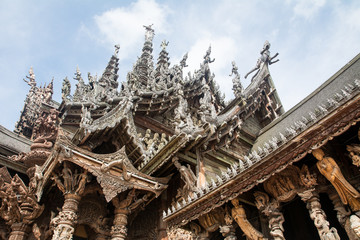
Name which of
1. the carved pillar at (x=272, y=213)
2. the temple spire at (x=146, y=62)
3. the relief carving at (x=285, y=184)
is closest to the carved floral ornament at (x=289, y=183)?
the relief carving at (x=285, y=184)

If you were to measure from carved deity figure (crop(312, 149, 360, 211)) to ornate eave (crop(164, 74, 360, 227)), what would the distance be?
0.20 meters

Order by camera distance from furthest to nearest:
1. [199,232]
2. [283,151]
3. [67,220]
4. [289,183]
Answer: [67,220] → [199,232] → [289,183] → [283,151]

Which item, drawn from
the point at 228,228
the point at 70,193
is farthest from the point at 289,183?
the point at 70,193

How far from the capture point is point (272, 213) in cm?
376

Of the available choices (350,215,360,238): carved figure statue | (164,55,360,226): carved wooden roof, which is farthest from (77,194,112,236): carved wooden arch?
(350,215,360,238): carved figure statue

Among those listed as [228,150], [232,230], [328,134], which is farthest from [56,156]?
[328,134]

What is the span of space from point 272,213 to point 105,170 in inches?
157

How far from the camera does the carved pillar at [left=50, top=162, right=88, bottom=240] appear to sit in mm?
6020

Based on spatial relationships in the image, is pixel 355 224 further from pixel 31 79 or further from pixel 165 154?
pixel 31 79

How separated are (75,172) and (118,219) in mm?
1591

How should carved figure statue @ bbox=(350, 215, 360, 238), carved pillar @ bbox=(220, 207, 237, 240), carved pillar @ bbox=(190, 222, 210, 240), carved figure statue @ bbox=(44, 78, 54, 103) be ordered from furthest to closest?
carved figure statue @ bbox=(44, 78, 54, 103) < carved pillar @ bbox=(190, 222, 210, 240) < carved pillar @ bbox=(220, 207, 237, 240) < carved figure statue @ bbox=(350, 215, 360, 238)

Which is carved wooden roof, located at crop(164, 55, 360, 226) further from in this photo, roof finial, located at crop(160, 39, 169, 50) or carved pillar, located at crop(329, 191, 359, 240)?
roof finial, located at crop(160, 39, 169, 50)

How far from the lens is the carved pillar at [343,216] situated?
3.02 m

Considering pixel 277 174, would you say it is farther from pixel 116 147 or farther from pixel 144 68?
pixel 144 68
